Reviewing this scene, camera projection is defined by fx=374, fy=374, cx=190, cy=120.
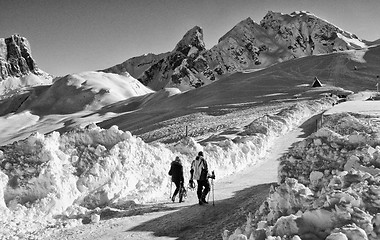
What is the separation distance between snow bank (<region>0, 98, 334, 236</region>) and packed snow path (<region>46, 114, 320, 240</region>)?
1.05 meters

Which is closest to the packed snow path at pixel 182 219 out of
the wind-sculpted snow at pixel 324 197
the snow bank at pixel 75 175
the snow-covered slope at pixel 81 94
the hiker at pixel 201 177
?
the hiker at pixel 201 177

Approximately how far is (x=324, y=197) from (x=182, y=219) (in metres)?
5.88

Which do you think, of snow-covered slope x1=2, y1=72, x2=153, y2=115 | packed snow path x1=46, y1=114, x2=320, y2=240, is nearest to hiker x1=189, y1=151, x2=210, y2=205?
packed snow path x1=46, y1=114, x2=320, y2=240

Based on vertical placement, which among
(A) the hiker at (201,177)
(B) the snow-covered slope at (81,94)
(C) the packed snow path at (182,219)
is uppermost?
(B) the snow-covered slope at (81,94)

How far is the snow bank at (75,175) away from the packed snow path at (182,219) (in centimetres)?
105

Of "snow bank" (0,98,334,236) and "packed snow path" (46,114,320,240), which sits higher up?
"snow bank" (0,98,334,236)

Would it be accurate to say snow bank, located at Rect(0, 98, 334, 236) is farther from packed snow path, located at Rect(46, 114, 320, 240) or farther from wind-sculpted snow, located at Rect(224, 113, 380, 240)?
wind-sculpted snow, located at Rect(224, 113, 380, 240)

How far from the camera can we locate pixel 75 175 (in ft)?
42.9

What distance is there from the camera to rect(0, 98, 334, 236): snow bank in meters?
11.7

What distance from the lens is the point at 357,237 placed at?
436 centimetres

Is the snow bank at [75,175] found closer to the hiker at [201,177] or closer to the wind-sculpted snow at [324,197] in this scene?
the hiker at [201,177]

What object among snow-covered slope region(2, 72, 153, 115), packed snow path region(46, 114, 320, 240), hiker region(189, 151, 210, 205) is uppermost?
snow-covered slope region(2, 72, 153, 115)

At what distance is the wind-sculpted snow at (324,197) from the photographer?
483 centimetres

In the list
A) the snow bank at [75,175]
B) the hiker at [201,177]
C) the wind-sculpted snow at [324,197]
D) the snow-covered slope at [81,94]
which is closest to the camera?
the wind-sculpted snow at [324,197]
